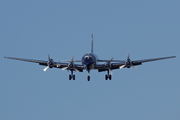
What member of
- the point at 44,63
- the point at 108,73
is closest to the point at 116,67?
the point at 108,73

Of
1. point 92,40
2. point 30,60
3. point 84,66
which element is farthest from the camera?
point 92,40

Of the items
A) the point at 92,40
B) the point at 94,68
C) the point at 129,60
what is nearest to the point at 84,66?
the point at 94,68

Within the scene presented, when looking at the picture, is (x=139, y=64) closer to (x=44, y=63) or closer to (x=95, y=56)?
(x=95, y=56)

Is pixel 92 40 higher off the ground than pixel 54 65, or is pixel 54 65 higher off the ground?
pixel 92 40

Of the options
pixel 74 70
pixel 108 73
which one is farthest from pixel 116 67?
pixel 74 70

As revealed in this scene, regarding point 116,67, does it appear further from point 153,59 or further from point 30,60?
point 30,60

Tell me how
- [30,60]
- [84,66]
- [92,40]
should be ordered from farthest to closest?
[92,40], [30,60], [84,66]

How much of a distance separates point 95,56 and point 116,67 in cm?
529

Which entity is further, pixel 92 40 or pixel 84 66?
pixel 92 40

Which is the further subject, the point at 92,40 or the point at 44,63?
the point at 92,40

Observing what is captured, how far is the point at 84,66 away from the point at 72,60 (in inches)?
135

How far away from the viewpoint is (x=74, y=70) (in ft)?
309

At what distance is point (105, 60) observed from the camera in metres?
92.1

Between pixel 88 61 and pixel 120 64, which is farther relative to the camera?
pixel 120 64
